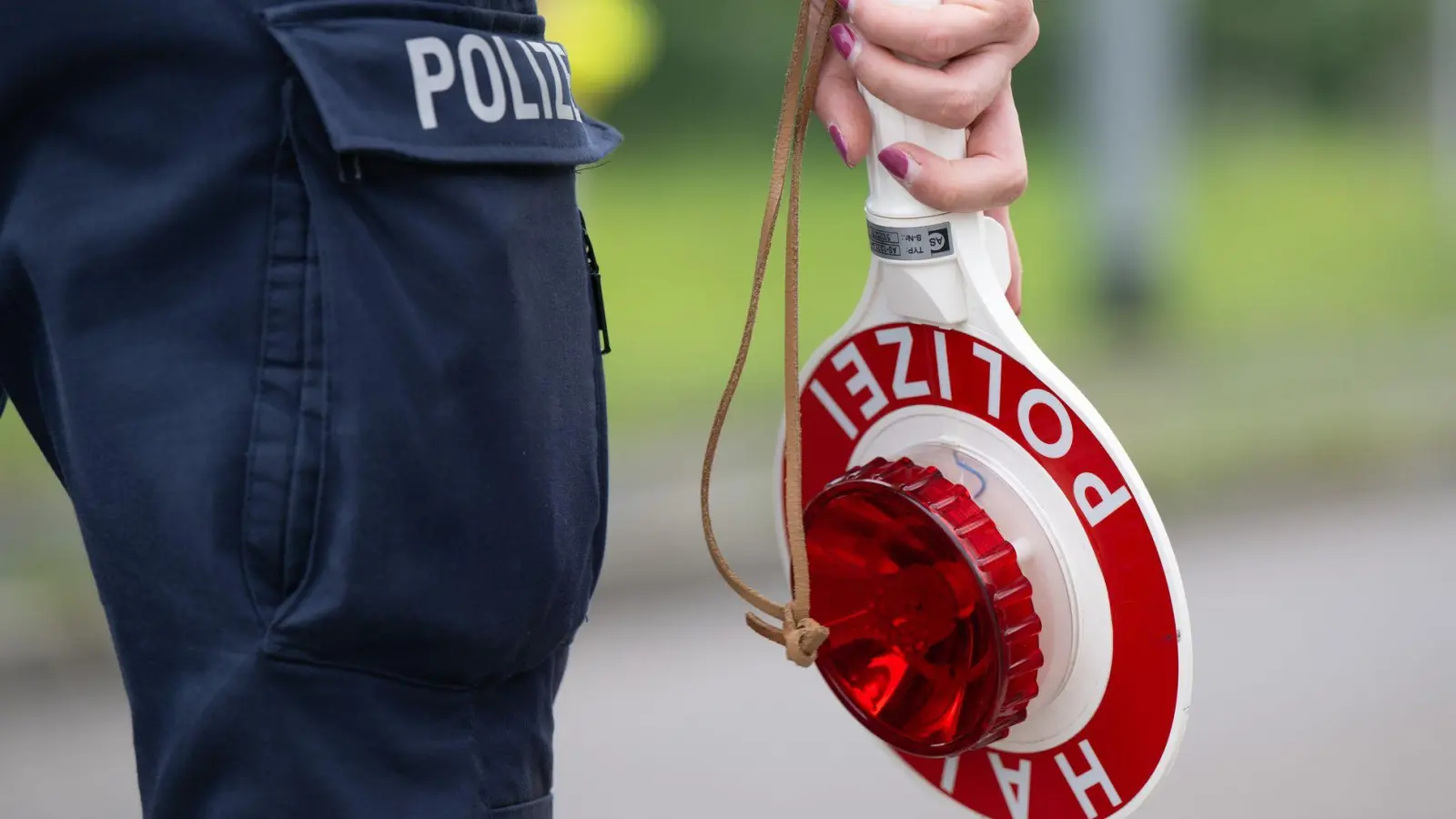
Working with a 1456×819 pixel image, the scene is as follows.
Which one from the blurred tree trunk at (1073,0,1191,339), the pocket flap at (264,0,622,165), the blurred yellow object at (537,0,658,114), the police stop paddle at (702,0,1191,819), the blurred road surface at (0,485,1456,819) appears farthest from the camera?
the blurred tree trunk at (1073,0,1191,339)

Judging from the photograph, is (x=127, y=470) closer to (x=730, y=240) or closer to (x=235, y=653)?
(x=235, y=653)

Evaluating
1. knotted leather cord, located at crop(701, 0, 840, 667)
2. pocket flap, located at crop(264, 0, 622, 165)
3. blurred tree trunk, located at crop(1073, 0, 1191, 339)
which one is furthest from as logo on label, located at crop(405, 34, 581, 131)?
blurred tree trunk, located at crop(1073, 0, 1191, 339)

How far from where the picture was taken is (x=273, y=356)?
2.45 feet

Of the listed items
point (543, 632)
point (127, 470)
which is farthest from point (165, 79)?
point (543, 632)

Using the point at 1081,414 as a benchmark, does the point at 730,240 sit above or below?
below

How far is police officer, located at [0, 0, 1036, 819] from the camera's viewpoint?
742mm

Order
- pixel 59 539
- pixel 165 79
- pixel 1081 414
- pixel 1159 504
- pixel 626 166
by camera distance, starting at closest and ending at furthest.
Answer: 1. pixel 165 79
2. pixel 1081 414
3. pixel 59 539
4. pixel 1159 504
5. pixel 626 166

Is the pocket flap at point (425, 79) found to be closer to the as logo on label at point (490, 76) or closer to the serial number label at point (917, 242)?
the as logo on label at point (490, 76)

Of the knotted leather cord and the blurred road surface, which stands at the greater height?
the knotted leather cord

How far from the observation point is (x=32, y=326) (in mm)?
786

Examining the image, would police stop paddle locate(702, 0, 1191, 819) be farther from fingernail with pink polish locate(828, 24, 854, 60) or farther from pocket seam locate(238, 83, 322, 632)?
pocket seam locate(238, 83, 322, 632)

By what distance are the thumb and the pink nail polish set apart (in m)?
0.03

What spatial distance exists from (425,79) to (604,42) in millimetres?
3358

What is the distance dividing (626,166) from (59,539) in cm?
182
